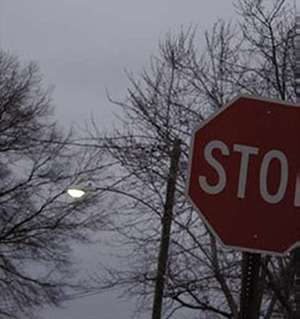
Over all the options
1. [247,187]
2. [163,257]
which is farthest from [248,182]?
[163,257]

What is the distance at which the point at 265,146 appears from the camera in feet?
8.96

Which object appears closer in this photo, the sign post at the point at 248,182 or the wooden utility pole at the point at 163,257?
the sign post at the point at 248,182

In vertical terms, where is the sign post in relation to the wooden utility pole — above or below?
below

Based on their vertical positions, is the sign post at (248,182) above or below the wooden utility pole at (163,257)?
below

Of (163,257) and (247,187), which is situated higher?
(163,257)

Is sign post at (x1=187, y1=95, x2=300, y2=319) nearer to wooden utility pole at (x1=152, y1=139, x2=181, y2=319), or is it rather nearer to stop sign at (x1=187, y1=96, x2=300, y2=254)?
stop sign at (x1=187, y1=96, x2=300, y2=254)

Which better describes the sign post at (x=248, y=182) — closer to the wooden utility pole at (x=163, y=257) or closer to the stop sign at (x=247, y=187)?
the stop sign at (x=247, y=187)

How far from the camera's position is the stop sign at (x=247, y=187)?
2682 mm

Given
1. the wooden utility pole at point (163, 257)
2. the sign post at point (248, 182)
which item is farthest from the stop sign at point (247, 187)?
the wooden utility pole at point (163, 257)

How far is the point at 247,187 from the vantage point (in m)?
2.69

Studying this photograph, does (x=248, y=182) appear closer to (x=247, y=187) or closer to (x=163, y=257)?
(x=247, y=187)

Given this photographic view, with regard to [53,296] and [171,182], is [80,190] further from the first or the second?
[53,296]

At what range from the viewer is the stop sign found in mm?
2682

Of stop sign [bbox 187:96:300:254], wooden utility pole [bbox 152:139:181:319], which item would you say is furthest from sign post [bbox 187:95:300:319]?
wooden utility pole [bbox 152:139:181:319]
